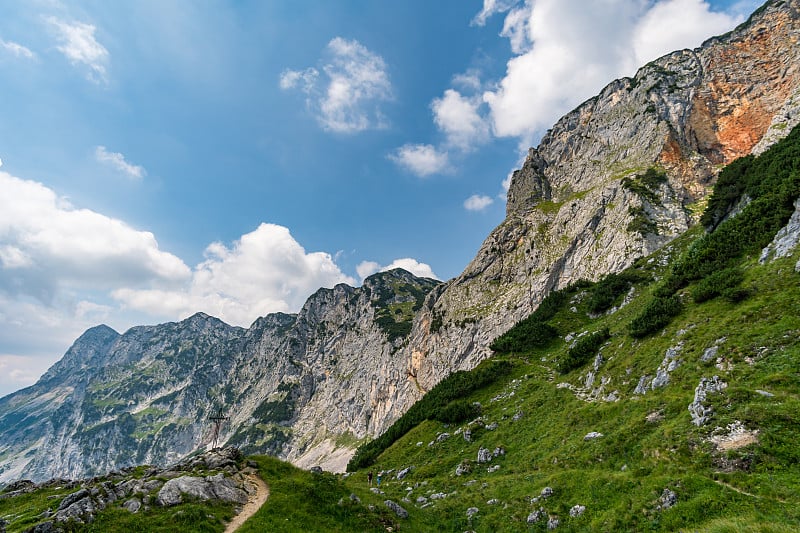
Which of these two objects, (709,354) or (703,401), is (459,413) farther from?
(703,401)

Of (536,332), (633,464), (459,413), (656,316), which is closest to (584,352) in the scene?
(656,316)

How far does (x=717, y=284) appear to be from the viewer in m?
31.1

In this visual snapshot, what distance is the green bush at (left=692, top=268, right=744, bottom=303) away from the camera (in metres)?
29.9

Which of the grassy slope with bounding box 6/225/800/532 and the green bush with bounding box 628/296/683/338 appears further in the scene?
the green bush with bounding box 628/296/683/338

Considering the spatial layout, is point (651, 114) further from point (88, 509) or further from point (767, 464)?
point (88, 509)

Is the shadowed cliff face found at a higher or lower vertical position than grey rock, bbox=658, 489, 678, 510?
higher

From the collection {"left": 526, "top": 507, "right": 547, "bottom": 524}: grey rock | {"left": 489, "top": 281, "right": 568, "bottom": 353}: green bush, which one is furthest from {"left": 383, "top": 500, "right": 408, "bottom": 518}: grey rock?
{"left": 489, "top": 281, "right": 568, "bottom": 353}: green bush

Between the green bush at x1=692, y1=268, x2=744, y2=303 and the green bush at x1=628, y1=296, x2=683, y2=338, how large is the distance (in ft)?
6.01

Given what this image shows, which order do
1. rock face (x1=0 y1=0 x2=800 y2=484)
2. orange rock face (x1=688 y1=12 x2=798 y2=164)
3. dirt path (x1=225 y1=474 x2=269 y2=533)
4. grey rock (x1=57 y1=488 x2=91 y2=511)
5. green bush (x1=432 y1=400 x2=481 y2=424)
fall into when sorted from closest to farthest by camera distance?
1. dirt path (x1=225 y1=474 x2=269 y2=533)
2. grey rock (x1=57 y1=488 x2=91 y2=511)
3. green bush (x1=432 y1=400 x2=481 y2=424)
4. rock face (x1=0 y1=0 x2=800 y2=484)
5. orange rock face (x1=688 y1=12 x2=798 y2=164)

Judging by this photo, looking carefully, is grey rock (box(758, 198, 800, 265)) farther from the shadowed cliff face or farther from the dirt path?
the shadowed cliff face

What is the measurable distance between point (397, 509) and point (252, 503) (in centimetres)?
963

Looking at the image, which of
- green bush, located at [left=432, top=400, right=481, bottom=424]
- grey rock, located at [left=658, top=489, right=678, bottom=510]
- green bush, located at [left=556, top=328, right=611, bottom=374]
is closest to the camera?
grey rock, located at [left=658, top=489, right=678, bottom=510]

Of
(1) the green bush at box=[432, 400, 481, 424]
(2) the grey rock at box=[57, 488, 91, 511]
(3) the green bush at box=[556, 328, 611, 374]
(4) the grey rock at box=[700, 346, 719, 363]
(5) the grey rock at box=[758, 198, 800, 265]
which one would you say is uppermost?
(5) the grey rock at box=[758, 198, 800, 265]

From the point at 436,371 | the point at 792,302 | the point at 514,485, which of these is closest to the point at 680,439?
the point at 514,485
